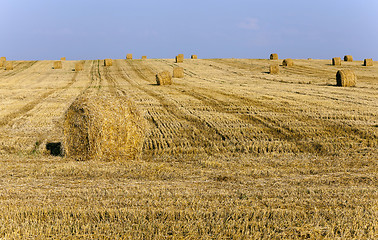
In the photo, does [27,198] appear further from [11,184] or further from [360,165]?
[360,165]

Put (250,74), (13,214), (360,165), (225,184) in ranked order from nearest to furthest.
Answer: (13,214) < (225,184) < (360,165) < (250,74)

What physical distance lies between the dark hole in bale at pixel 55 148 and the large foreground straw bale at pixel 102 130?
603mm

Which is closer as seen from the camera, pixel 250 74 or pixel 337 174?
pixel 337 174

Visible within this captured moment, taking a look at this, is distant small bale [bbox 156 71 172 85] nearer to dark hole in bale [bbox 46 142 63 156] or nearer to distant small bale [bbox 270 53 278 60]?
dark hole in bale [bbox 46 142 63 156]

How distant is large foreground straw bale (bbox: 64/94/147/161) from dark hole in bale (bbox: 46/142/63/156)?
1.98 ft

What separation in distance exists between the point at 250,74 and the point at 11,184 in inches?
1163

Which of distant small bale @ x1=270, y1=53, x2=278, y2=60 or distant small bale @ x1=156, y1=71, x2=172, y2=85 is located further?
distant small bale @ x1=270, y1=53, x2=278, y2=60

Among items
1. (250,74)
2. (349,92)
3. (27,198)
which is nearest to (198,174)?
(27,198)

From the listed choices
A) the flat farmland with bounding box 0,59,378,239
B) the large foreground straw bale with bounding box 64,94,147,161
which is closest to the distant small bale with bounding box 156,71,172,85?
the flat farmland with bounding box 0,59,378,239

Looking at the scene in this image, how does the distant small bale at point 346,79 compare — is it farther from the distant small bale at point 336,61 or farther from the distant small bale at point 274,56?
the distant small bale at point 274,56

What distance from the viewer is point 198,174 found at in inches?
305

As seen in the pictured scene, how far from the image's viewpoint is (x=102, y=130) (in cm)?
895

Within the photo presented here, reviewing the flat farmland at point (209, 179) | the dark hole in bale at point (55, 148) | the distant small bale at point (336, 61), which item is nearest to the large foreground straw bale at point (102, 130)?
the flat farmland at point (209, 179)

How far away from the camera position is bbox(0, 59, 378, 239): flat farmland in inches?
195
